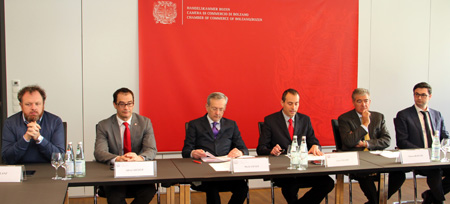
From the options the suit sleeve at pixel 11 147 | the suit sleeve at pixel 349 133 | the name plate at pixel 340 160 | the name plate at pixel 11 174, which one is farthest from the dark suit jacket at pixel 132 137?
the suit sleeve at pixel 349 133

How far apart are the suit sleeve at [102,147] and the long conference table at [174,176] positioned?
0.06 meters

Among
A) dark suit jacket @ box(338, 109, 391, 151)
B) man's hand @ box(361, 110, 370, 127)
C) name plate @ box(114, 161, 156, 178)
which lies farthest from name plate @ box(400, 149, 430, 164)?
name plate @ box(114, 161, 156, 178)

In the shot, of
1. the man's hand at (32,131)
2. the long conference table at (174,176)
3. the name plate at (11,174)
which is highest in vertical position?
the man's hand at (32,131)

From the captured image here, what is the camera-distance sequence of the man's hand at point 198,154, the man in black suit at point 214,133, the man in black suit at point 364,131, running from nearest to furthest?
the man's hand at point 198,154 → the man in black suit at point 214,133 → the man in black suit at point 364,131

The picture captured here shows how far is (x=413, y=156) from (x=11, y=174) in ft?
9.93

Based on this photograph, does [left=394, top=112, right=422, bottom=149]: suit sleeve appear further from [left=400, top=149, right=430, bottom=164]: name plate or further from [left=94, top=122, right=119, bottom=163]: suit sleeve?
[left=94, top=122, right=119, bottom=163]: suit sleeve

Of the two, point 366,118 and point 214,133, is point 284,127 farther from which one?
point 366,118

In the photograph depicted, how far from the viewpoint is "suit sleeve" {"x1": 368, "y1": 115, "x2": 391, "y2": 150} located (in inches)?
155

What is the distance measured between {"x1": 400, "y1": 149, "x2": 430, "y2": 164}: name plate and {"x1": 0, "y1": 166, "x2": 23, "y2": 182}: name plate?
2.84 m

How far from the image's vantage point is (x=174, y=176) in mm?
2658

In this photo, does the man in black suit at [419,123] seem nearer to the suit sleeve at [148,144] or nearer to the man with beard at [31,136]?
the suit sleeve at [148,144]

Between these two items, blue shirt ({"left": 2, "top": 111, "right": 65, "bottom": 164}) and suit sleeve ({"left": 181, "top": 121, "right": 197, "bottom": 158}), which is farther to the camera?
suit sleeve ({"left": 181, "top": 121, "right": 197, "bottom": 158})

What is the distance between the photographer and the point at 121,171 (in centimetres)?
262

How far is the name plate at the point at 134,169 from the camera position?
2.62 metres
